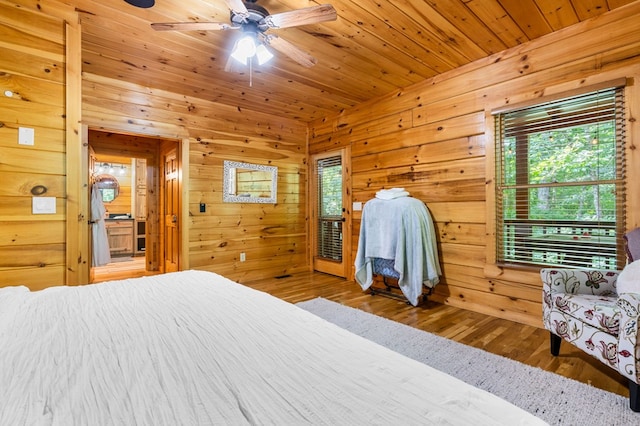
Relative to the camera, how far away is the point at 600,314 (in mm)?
1697

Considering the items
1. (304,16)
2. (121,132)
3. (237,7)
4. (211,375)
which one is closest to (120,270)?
(121,132)

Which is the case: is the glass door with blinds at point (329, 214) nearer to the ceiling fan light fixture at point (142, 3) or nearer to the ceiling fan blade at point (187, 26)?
the ceiling fan blade at point (187, 26)

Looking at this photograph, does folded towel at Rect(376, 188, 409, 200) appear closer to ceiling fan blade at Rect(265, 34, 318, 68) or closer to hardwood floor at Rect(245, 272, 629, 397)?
hardwood floor at Rect(245, 272, 629, 397)

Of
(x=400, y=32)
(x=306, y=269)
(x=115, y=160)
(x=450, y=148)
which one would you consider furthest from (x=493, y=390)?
(x=115, y=160)

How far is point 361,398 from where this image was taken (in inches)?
24.6

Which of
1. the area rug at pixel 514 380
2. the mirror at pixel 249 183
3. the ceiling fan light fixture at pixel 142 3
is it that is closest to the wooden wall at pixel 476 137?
the area rug at pixel 514 380

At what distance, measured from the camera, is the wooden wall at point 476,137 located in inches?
91.4

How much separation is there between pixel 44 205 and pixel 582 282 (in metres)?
3.75

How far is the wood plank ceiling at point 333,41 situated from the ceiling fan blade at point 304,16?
292 mm

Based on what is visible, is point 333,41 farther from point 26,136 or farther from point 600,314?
point 600,314

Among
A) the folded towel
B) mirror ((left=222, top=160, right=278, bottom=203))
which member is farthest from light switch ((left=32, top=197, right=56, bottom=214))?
the folded towel

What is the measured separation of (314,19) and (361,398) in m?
2.08

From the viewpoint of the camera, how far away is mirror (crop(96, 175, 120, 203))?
23.6 feet

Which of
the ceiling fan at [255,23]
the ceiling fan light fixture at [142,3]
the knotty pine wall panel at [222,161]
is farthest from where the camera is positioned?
the knotty pine wall panel at [222,161]
